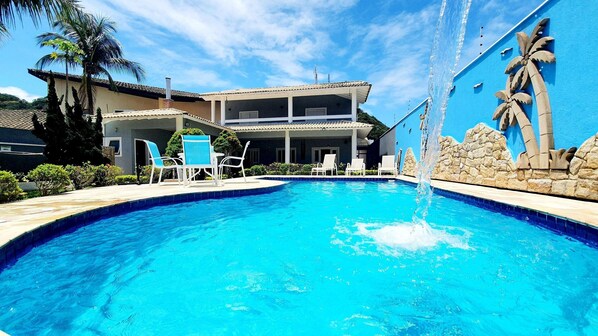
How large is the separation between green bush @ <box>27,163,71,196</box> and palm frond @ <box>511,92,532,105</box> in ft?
35.2

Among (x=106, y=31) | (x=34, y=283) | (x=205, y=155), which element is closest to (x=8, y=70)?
(x=106, y=31)

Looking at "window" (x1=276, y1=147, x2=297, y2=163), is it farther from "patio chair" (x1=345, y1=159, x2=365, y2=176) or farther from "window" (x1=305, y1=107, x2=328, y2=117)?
"patio chair" (x1=345, y1=159, x2=365, y2=176)

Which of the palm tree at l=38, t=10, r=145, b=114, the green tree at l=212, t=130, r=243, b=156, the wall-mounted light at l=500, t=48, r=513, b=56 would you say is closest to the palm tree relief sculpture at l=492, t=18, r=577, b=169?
the wall-mounted light at l=500, t=48, r=513, b=56

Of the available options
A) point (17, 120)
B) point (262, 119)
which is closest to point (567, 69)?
point (262, 119)

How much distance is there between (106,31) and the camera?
56.4 feet

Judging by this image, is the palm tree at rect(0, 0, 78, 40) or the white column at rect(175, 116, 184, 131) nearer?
the palm tree at rect(0, 0, 78, 40)

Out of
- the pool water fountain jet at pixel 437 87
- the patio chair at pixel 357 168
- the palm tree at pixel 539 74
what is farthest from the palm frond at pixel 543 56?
the patio chair at pixel 357 168

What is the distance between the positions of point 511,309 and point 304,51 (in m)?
18.6

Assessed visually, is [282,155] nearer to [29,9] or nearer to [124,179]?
[124,179]

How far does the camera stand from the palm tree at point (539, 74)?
562 cm

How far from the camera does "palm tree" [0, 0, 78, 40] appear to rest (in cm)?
781

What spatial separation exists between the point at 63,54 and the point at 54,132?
12.5 meters

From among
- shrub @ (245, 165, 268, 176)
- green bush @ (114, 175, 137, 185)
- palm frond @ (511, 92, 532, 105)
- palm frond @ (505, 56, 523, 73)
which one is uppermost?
palm frond @ (505, 56, 523, 73)

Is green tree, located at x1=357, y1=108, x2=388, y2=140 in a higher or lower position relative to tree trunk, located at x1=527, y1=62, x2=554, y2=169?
higher
